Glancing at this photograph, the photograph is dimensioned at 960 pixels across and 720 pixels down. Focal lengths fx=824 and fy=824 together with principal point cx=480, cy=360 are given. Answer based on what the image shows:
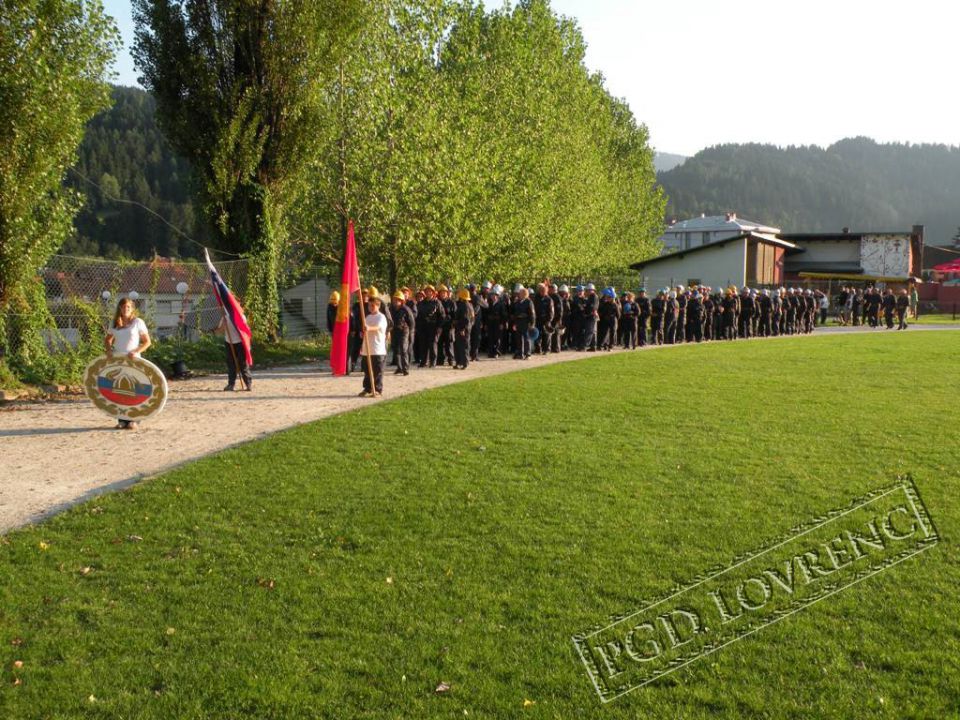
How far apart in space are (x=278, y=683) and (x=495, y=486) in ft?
12.8

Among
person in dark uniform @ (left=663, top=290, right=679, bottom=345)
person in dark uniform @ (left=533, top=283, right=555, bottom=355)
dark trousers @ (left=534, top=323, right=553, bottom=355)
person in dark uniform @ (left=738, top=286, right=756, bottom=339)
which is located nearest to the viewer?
person in dark uniform @ (left=533, top=283, right=555, bottom=355)

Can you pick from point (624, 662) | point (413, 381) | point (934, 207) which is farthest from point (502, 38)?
point (934, 207)

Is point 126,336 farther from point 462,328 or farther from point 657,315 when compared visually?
point 657,315

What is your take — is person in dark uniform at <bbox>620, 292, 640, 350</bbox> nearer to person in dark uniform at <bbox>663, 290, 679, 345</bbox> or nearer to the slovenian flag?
person in dark uniform at <bbox>663, 290, 679, 345</bbox>

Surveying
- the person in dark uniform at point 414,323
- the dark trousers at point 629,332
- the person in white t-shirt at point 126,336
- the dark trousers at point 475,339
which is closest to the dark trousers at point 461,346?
the person in dark uniform at point 414,323

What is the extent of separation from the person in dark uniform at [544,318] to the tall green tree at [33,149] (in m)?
12.1

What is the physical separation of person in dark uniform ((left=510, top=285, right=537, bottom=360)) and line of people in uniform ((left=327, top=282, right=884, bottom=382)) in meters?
0.03

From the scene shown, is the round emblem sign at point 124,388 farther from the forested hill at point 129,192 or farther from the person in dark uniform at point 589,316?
the forested hill at point 129,192

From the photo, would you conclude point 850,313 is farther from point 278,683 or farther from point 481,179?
point 278,683

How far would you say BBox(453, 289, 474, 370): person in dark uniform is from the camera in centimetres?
1897

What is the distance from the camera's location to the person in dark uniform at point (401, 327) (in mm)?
17641

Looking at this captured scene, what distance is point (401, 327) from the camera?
1769cm

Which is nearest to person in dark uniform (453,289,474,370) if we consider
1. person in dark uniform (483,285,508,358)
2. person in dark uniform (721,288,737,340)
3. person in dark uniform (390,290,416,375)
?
person in dark uniform (390,290,416,375)

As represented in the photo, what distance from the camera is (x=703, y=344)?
27.5 m
